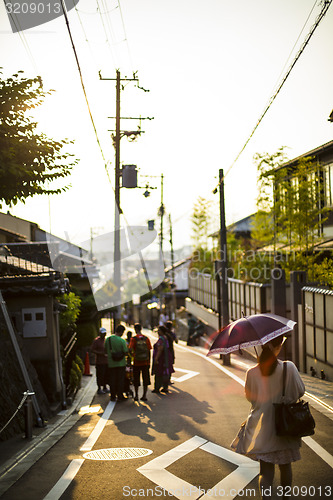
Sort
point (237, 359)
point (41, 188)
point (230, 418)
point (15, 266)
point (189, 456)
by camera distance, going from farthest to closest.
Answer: point (237, 359), point (15, 266), point (230, 418), point (41, 188), point (189, 456)

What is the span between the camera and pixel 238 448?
5648mm

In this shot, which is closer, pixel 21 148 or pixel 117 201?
pixel 21 148

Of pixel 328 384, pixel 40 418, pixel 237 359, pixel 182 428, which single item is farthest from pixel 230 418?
pixel 237 359

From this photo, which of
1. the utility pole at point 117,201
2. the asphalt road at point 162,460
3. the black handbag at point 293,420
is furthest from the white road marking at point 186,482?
the utility pole at point 117,201

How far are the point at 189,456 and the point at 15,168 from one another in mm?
4814

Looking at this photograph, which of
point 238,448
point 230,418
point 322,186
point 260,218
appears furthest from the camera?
point 260,218

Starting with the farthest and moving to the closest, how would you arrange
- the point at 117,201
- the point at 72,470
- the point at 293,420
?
the point at 117,201, the point at 72,470, the point at 293,420

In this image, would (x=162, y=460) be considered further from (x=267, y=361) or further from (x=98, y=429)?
(x=267, y=361)

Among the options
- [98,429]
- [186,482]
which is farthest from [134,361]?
[186,482]

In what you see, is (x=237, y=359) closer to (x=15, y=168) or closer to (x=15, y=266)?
(x=15, y=266)

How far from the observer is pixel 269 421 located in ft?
17.7

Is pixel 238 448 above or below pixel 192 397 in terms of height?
above

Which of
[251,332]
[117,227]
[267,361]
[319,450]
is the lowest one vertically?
[319,450]

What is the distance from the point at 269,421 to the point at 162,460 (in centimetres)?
274
